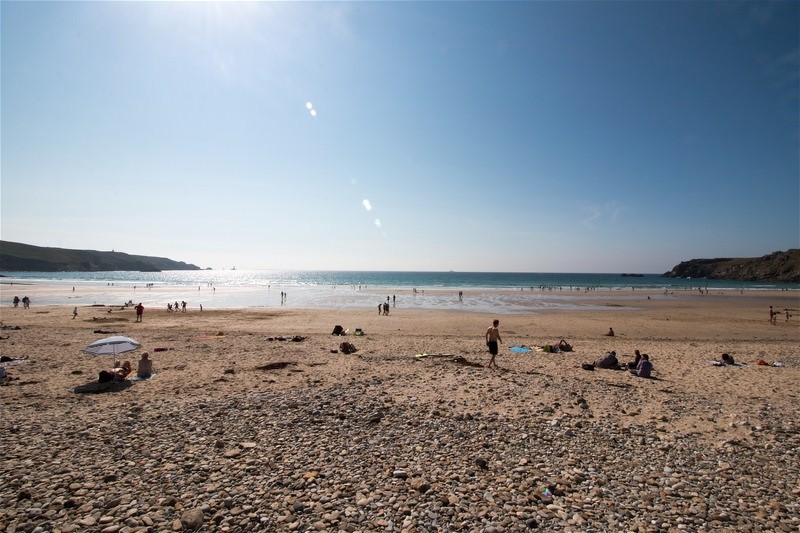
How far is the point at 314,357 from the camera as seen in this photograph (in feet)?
51.0

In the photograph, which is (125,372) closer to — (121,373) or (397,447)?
(121,373)

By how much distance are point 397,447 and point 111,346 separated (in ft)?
41.3

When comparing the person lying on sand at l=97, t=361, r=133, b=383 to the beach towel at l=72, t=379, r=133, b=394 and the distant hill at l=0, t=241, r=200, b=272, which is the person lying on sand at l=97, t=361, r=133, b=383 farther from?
the distant hill at l=0, t=241, r=200, b=272

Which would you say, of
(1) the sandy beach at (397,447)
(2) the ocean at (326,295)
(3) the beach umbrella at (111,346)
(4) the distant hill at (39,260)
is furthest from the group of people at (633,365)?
(4) the distant hill at (39,260)

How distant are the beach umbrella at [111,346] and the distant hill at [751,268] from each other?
550 ft

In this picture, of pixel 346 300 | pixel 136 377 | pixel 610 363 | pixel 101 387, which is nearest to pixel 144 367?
pixel 136 377

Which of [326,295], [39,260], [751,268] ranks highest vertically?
[39,260]

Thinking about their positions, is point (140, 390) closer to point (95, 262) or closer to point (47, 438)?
point (47, 438)

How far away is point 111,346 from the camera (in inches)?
528

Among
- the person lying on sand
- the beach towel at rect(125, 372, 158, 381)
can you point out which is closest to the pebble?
the person lying on sand

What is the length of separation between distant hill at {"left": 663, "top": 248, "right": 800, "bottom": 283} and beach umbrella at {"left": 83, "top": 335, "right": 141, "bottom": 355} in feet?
550

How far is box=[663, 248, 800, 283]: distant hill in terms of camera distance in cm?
11946

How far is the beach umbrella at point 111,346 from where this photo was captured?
13.1 m

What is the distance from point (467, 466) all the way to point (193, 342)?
1748 centimetres
